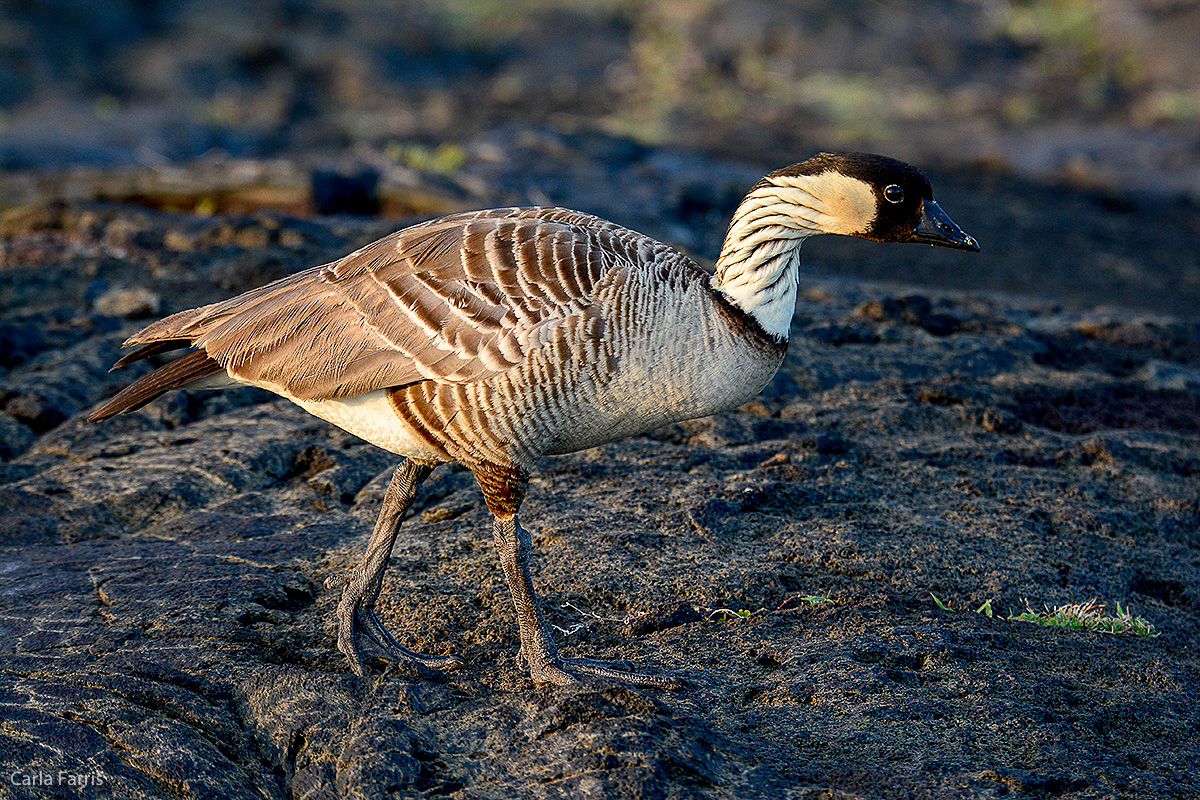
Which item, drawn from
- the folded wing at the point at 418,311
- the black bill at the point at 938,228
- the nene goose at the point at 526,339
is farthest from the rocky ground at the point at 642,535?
the black bill at the point at 938,228

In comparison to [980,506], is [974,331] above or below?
above

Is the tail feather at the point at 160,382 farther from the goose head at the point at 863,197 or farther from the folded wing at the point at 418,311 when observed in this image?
the goose head at the point at 863,197

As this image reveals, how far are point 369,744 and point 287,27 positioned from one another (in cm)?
1924

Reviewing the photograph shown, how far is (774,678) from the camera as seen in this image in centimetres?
460

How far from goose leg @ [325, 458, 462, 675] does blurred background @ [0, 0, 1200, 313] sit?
6404mm

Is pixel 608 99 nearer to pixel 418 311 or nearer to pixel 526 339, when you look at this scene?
pixel 418 311

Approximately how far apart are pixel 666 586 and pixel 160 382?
97.8 inches

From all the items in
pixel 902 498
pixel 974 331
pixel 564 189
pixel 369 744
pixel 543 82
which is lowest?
pixel 369 744

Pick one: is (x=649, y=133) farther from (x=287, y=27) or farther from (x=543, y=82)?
(x=287, y=27)

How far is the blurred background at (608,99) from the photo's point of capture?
12.3 metres

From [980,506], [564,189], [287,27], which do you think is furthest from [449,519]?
[287,27]

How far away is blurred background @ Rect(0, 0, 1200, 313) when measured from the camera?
12.3m

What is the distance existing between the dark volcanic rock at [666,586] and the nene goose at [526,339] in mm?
459

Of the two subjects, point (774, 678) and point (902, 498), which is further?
point (902, 498)
